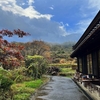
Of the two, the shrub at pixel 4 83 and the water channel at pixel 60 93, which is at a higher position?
the shrub at pixel 4 83

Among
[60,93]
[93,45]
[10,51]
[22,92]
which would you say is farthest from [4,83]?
[93,45]

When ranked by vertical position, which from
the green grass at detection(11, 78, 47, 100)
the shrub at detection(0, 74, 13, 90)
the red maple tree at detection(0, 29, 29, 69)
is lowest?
the green grass at detection(11, 78, 47, 100)

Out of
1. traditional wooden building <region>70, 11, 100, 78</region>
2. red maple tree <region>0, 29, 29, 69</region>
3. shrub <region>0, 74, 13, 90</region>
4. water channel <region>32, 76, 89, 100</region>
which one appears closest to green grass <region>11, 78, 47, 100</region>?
water channel <region>32, 76, 89, 100</region>

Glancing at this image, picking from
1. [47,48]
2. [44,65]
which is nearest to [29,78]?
[44,65]

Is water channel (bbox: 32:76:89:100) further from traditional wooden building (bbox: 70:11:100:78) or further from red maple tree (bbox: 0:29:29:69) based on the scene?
red maple tree (bbox: 0:29:29:69)

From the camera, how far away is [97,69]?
10891mm

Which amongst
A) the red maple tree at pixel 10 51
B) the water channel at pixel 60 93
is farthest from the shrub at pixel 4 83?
the water channel at pixel 60 93

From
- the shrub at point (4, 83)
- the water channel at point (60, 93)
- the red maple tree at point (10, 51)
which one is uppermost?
the red maple tree at point (10, 51)

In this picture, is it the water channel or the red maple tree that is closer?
the red maple tree

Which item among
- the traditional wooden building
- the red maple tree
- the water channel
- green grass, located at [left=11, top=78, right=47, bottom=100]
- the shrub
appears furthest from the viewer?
the water channel

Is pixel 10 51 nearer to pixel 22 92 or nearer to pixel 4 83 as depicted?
pixel 4 83

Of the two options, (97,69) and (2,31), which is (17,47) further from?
(97,69)

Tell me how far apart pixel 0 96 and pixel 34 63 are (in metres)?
11.9

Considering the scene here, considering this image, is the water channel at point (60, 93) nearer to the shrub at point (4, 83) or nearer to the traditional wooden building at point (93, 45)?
the traditional wooden building at point (93, 45)
